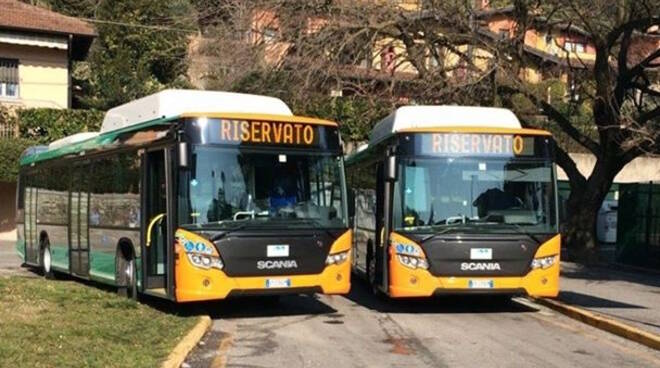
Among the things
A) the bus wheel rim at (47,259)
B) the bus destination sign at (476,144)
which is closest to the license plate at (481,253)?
the bus destination sign at (476,144)

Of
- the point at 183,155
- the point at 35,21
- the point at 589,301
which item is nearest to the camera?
the point at 183,155

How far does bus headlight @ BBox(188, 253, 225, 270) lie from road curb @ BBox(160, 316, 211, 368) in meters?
0.73

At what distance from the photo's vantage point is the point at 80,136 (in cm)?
1705

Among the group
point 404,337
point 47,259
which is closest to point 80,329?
point 404,337

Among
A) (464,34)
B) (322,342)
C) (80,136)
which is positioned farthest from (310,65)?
(322,342)

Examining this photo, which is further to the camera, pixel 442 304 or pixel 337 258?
pixel 442 304

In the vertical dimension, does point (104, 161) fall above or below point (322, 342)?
above

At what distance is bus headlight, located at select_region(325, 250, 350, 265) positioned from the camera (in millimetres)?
11727

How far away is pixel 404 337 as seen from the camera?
10383 mm

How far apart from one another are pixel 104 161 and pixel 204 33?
12.0 meters

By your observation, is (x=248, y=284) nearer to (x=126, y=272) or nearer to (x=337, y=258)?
(x=337, y=258)

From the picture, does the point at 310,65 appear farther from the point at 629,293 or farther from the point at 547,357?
the point at 547,357

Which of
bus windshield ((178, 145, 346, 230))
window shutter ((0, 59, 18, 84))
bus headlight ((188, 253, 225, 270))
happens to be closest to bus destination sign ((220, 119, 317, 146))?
bus windshield ((178, 145, 346, 230))

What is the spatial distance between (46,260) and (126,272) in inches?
228
